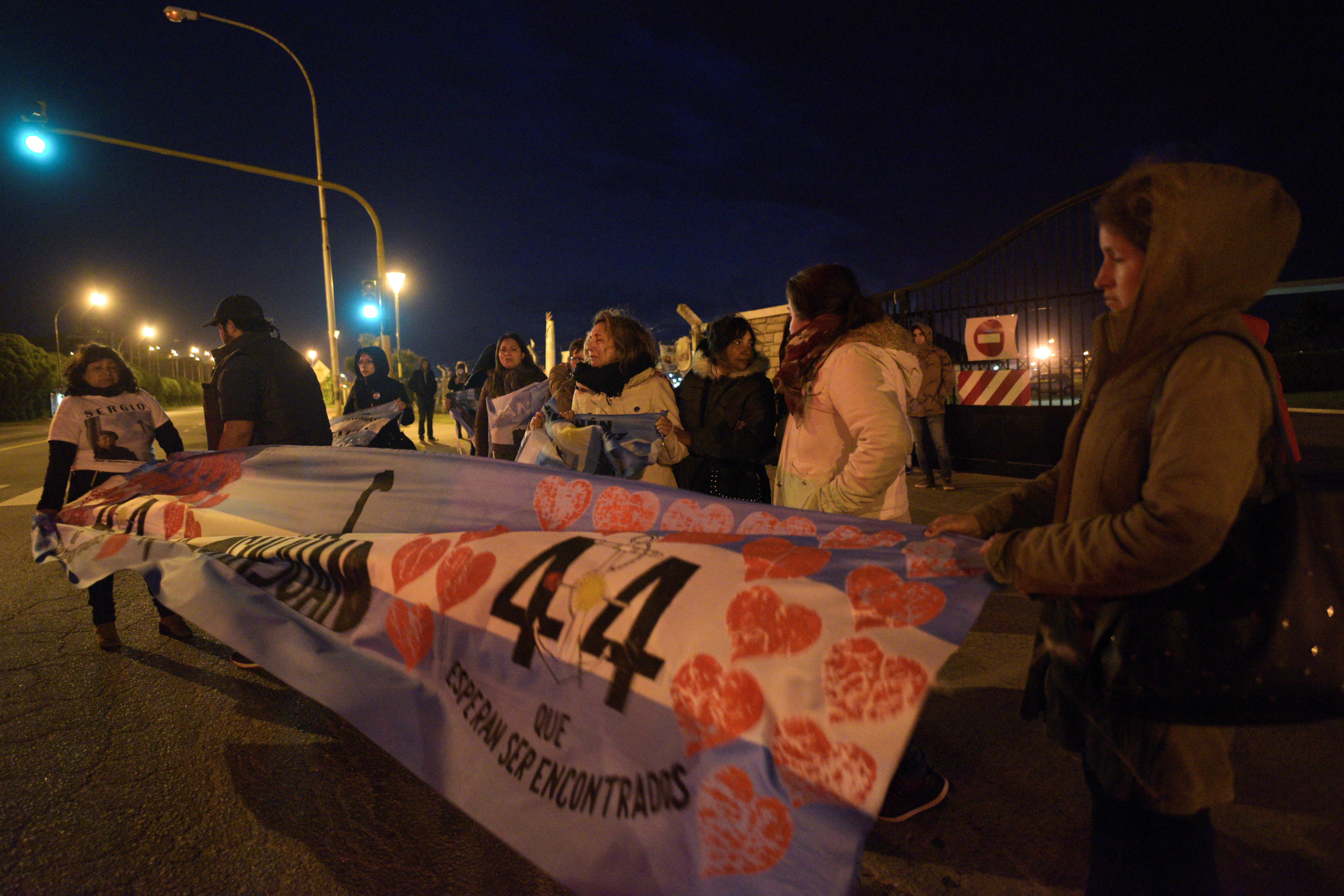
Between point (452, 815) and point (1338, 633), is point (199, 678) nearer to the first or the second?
point (452, 815)

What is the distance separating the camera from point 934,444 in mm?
8875

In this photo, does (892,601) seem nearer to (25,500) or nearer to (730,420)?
(730,420)

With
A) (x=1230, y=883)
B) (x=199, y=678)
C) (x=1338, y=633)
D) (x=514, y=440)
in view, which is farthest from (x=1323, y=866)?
(x=514, y=440)

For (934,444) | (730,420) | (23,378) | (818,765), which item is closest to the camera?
(818,765)

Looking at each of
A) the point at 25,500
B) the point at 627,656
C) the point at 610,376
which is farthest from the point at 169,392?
the point at 627,656

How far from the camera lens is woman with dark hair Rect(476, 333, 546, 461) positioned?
6055mm

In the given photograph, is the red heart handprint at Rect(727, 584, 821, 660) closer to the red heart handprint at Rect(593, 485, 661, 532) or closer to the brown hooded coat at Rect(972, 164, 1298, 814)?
the brown hooded coat at Rect(972, 164, 1298, 814)

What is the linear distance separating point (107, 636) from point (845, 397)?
427cm

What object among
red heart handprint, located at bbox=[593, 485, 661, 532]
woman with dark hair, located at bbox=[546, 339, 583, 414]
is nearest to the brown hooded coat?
red heart handprint, located at bbox=[593, 485, 661, 532]

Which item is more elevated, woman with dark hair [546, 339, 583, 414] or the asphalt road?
woman with dark hair [546, 339, 583, 414]

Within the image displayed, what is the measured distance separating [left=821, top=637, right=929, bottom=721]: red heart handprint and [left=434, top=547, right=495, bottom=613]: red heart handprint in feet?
3.36

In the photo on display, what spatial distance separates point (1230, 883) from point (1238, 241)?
193 centimetres

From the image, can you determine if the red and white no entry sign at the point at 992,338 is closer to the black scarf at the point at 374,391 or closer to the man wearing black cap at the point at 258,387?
the black scarf at the point at 374,391

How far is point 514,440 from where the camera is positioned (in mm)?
6105
